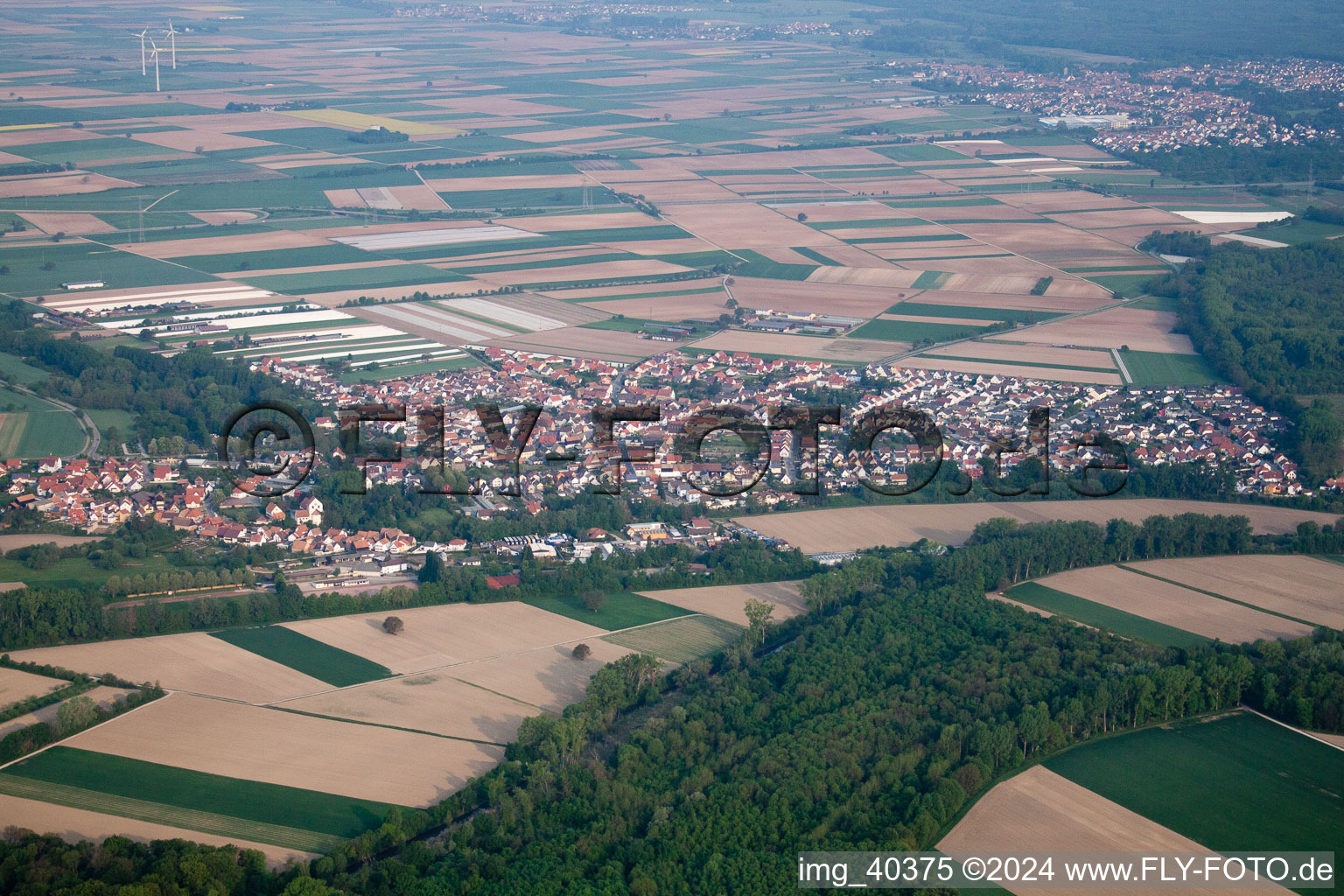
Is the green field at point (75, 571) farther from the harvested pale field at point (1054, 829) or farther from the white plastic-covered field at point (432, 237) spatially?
the white plastic-covered field at point (432, 237)

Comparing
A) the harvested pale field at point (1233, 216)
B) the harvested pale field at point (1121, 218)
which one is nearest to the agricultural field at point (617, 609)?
the harvested pale field at point (1121, 218)

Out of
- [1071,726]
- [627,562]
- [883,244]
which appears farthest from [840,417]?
[883,244]

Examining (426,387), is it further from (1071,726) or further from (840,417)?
(1071,726)

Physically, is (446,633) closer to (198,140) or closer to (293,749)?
(293,749)

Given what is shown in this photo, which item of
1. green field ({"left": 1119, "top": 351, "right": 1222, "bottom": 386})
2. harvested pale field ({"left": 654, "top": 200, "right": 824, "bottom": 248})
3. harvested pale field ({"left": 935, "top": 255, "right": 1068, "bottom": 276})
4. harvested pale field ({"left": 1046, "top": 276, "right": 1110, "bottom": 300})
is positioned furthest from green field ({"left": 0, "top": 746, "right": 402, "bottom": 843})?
harvested pale field ({"left": 654, "top": 200, "right": 824, "bottom": 248})

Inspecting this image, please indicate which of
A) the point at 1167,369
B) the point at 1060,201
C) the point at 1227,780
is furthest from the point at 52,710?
the point at 1060,201

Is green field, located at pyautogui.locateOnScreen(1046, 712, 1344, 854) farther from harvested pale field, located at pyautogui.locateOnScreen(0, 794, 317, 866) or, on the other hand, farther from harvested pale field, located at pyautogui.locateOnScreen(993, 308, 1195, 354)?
harvested pale field, located at pyautogui.locateOnScreen(993, 308, 1195, 354)
